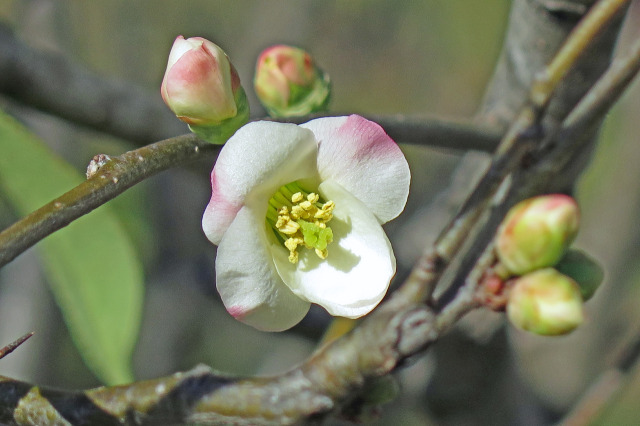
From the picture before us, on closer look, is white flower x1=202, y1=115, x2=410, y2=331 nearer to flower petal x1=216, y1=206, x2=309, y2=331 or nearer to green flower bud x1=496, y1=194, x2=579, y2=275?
flower petal x1=216, y1=206, x2=309, y2=331

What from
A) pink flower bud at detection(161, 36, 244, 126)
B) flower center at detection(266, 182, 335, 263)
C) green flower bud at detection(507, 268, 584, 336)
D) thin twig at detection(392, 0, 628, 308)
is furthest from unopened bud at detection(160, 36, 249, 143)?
green flower bud at detection(507, 268, 584, 336)

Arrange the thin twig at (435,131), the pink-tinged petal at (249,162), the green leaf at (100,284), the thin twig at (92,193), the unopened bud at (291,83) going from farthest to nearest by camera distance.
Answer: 1. the green leaf at (100,284)
2. the unopened bud at (291,83)
3. the thin twig at (435,131)
4. the pink-tinged petal at (249,162)
5. the thin twig at (92,193)

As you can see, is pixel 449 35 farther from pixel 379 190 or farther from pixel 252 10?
pixel 379 190

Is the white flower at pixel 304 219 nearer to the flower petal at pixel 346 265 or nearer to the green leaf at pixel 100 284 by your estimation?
the flower petal at pixel 346 265

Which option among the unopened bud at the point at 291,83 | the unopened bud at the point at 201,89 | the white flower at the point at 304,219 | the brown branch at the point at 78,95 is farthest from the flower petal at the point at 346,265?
the brown branch at the point at 78,95

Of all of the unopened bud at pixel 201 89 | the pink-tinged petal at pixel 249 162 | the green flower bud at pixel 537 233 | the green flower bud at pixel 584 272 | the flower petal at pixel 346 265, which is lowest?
the green flower bud at pixel 584 272

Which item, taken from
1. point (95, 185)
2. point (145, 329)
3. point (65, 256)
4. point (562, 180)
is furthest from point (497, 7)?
point (95, 185)
